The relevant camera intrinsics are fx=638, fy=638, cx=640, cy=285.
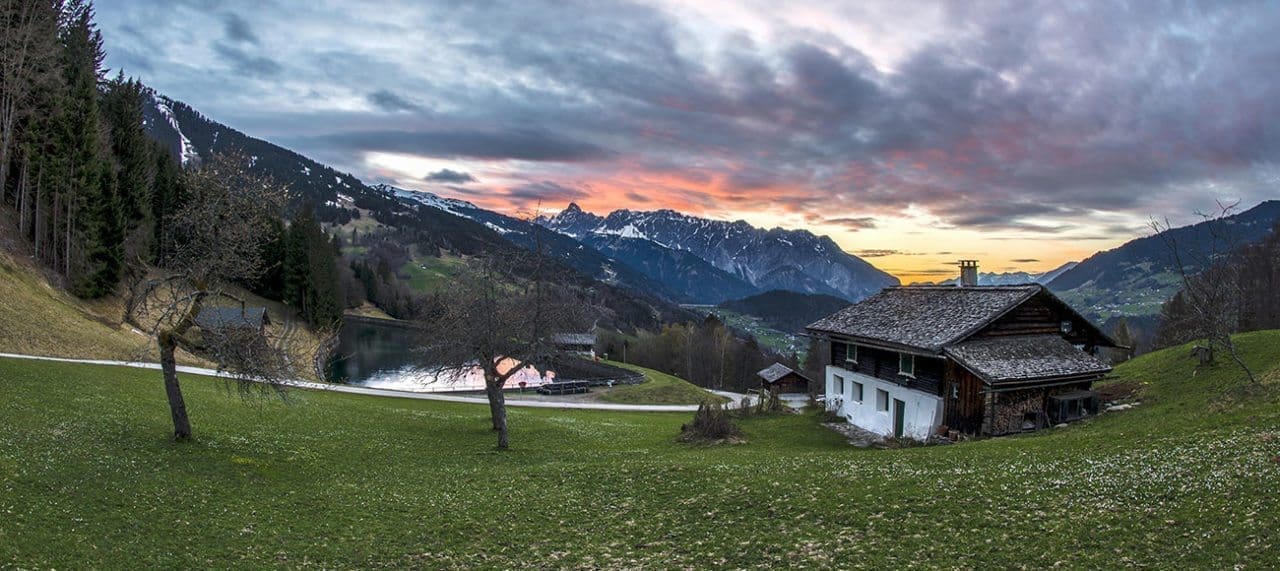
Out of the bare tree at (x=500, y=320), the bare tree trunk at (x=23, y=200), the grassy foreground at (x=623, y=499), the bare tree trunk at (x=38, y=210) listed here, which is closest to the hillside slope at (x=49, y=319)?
the bare tree trunk at (x=23, y=200)

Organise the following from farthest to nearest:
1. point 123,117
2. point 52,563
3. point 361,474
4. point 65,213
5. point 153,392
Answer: point 123,117 → point 65,213 → point 153,392 → point 361,474 → point 52,563

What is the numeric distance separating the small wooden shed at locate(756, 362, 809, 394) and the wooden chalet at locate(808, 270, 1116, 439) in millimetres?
43816

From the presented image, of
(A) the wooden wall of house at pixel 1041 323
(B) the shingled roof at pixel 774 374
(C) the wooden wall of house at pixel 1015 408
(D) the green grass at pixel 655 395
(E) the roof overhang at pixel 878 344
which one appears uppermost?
(A) the wooden wall of house at pixel 1041 323

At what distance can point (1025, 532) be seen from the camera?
15.0m

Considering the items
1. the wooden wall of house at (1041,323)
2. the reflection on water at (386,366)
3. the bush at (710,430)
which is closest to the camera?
the wooden wall of house at (1041,323)

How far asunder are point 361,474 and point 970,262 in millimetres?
43409

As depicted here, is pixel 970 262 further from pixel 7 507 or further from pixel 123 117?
pixel 123 117

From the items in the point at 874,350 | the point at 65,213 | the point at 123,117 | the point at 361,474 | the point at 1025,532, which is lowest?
the point at 361,474

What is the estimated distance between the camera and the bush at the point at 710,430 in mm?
39219

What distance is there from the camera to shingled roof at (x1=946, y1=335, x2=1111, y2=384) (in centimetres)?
3428

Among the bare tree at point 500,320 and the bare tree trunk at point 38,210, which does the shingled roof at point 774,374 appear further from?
the bare tree trunk at point 38,210

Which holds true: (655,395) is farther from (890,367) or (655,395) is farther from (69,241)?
(69,241)

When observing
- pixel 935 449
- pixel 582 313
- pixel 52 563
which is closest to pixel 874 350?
pixel 935 449

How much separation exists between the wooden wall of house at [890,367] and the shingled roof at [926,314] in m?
1.32
